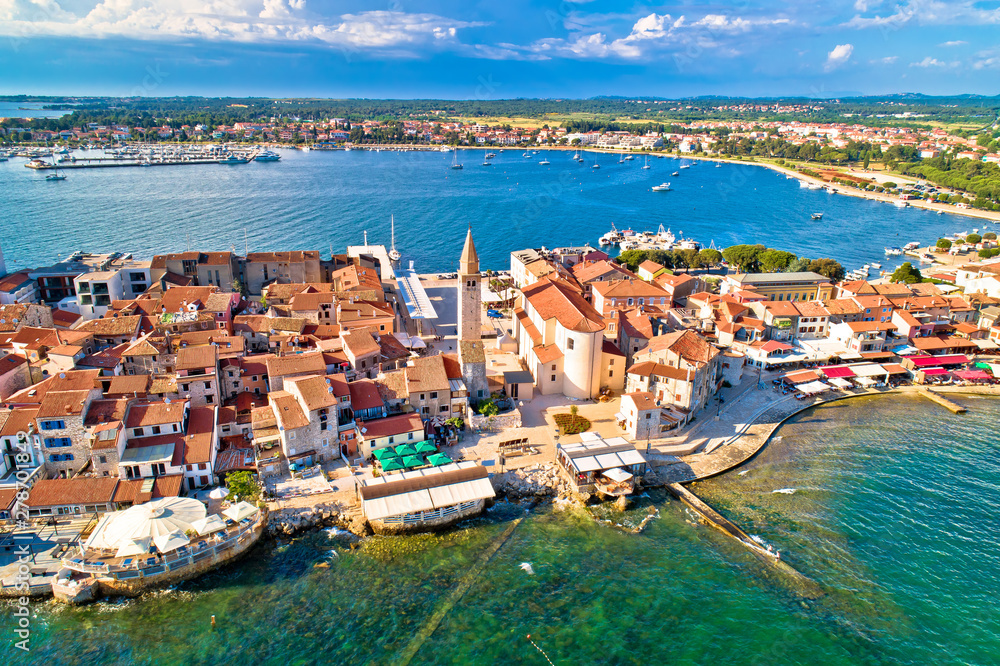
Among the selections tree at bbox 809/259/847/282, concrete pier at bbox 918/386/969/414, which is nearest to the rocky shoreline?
concrete pier at bbox 918/386/969/414

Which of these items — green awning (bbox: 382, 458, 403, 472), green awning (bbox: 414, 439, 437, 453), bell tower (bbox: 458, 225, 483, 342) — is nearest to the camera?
green awning (bbox: 382, 458, 403, 472)

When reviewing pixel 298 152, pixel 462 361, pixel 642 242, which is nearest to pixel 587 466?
pixel 462 361

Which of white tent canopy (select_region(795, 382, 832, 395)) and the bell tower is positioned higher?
the bell tower

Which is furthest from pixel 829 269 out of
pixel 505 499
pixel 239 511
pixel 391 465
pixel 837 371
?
pixel 239 511

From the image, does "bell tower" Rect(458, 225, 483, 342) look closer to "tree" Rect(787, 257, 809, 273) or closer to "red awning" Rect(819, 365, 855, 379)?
"red awning" Rect(819, 365, 855, 379)

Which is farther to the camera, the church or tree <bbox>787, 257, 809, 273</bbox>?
tree <bbox>787, 257, 809, 273</bbox>

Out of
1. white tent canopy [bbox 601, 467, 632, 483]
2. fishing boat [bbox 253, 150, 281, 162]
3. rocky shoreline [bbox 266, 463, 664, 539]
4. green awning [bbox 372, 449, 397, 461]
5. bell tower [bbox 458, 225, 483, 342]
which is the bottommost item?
rocky shoreline [bbox 266, 463, 664, 539]
